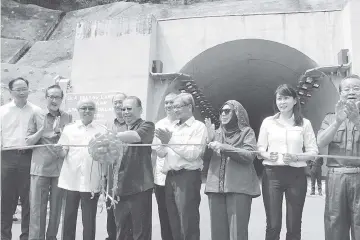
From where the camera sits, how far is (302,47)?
8.23m

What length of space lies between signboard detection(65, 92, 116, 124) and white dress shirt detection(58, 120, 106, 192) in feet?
8.72

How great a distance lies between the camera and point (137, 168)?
366cm

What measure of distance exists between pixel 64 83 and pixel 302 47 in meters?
5.38

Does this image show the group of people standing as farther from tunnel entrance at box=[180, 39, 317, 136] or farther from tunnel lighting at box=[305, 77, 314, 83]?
tunnel lighting at box=[305, 77, 314, 83]

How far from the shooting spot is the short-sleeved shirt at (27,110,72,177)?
161 inches

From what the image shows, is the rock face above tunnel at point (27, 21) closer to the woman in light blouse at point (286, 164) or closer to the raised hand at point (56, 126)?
the raised hand at point (56, 126)

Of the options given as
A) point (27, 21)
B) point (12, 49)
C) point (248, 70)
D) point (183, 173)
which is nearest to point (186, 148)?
point (183, 173)

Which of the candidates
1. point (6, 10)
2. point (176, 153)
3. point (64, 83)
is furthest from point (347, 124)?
point (6, 10)

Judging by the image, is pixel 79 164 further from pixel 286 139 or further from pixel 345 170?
pixel 345 170

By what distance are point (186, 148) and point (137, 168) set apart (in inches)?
20.4

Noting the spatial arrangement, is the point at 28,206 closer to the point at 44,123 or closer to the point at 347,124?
the point at 44,123

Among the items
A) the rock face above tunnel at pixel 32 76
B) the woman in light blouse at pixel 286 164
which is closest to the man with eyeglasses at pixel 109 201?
the woman in light blouse at pixel 286 164

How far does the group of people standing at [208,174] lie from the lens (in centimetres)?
328

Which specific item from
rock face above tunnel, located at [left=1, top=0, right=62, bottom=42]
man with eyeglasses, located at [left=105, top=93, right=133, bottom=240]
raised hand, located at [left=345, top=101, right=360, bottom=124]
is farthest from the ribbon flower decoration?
rock face above tunnel, located at [left=1, top=0, right=62, bottom=42]
